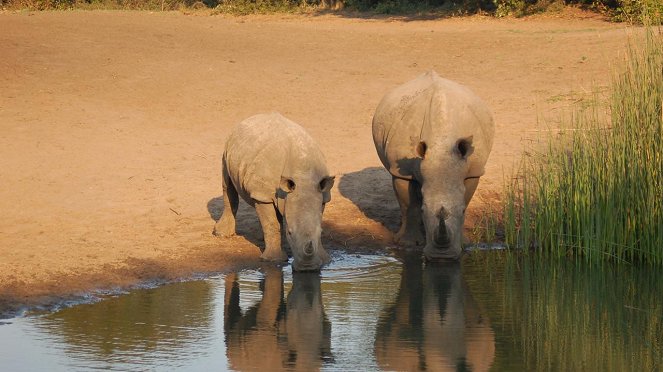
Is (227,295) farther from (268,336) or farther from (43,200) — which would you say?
(43,200)

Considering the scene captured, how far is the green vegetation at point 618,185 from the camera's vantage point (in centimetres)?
943

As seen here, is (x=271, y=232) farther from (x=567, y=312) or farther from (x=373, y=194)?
(x=567, y=312)

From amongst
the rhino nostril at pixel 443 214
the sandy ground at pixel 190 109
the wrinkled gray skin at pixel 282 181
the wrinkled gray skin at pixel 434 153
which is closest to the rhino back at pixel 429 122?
the wrinkled gray skin at pixel 434 153

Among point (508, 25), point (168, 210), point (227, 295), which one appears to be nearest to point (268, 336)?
point (227, 295)

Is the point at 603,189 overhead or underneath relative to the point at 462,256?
overhead

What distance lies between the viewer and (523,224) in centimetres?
1035

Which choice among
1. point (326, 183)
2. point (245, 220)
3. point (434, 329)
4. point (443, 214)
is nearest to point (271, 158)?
point (326, 183)

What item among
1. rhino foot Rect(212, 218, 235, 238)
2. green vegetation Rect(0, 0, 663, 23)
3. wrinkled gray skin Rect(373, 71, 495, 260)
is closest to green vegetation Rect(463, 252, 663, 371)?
wrinkled gray skin Rect(373, 71, 495, 260)

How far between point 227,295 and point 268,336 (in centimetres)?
128

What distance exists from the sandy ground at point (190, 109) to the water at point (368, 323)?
0.82 m

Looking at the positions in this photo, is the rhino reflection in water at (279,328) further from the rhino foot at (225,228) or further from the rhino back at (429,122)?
the rhino back at (429,122)

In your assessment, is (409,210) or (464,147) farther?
(409,210)

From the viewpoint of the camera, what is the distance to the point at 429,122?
10086 mm

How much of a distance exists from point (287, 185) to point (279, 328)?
6.12ft
